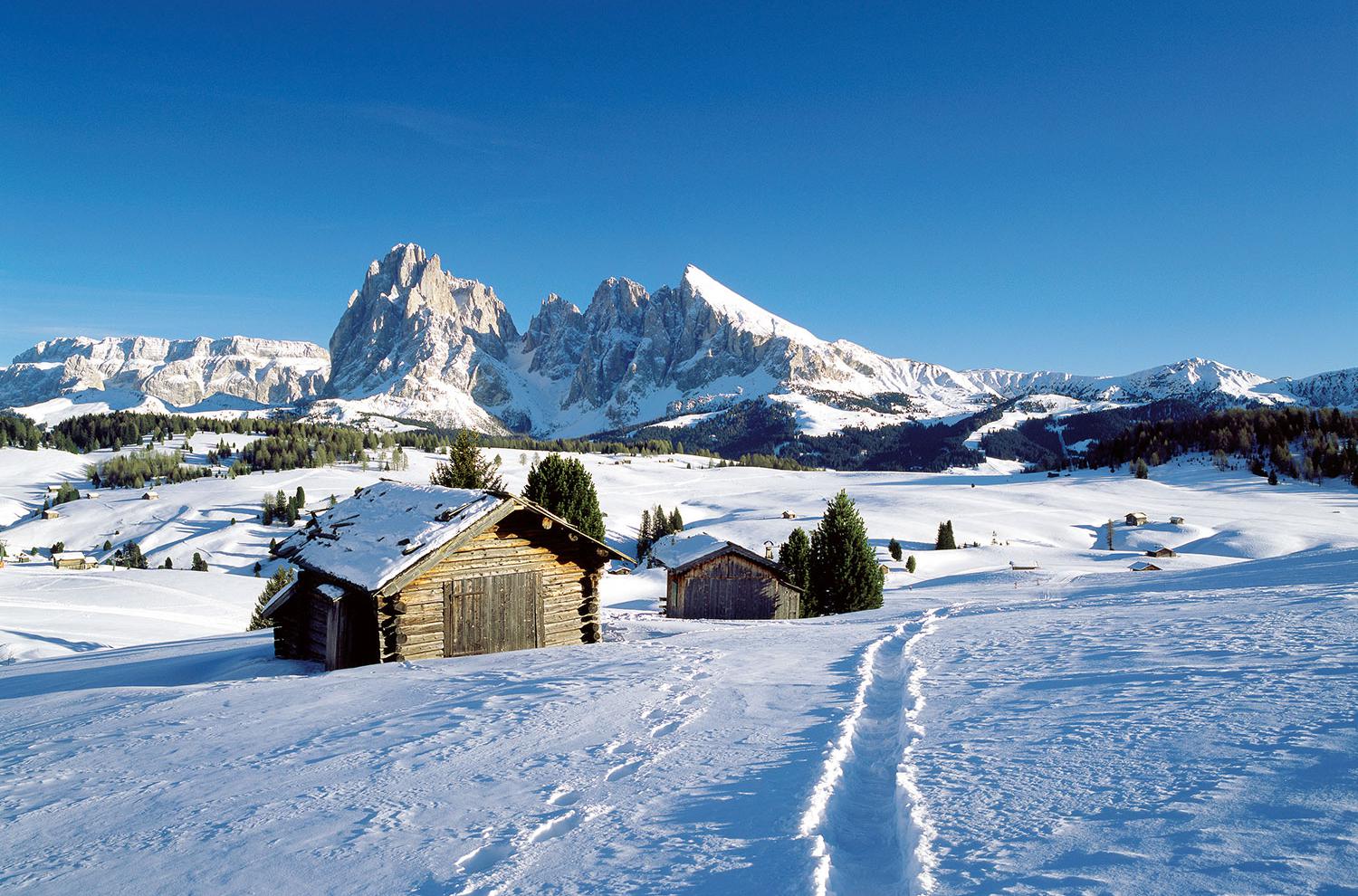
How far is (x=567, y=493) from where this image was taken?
1692 inches

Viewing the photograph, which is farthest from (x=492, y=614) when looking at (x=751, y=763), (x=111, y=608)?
(x=111, y=608)

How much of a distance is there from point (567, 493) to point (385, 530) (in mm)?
20816

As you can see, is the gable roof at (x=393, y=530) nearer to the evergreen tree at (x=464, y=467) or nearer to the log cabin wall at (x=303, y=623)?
the log cabin wall at (x=303, y=623)

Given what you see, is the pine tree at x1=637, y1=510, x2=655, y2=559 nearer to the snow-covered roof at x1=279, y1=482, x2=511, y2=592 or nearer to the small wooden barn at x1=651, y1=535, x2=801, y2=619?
the small wooden barn at x1=651, y1=535, x2=801, y2=619

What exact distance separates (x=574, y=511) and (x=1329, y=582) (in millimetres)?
33428

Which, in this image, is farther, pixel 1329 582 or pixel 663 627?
pixel 663 627

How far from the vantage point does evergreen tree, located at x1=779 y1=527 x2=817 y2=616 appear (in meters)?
43.5

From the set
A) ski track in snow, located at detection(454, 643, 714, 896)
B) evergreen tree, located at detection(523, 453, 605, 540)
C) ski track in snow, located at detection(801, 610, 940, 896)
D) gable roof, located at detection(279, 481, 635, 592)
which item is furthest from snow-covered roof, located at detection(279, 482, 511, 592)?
evergreen tree, located at detection(523, 453, 605, 540)

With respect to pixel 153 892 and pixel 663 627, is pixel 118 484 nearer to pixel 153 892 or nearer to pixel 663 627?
pixel 663 627

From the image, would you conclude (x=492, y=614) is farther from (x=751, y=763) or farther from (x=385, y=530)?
(x=751, y=763)

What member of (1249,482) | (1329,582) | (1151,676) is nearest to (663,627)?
(1151,676)

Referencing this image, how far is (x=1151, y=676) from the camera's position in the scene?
1048 centimetres

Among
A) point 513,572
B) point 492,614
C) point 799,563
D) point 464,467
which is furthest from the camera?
point 799,563

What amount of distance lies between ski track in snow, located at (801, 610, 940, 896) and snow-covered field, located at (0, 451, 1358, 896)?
0.03m
